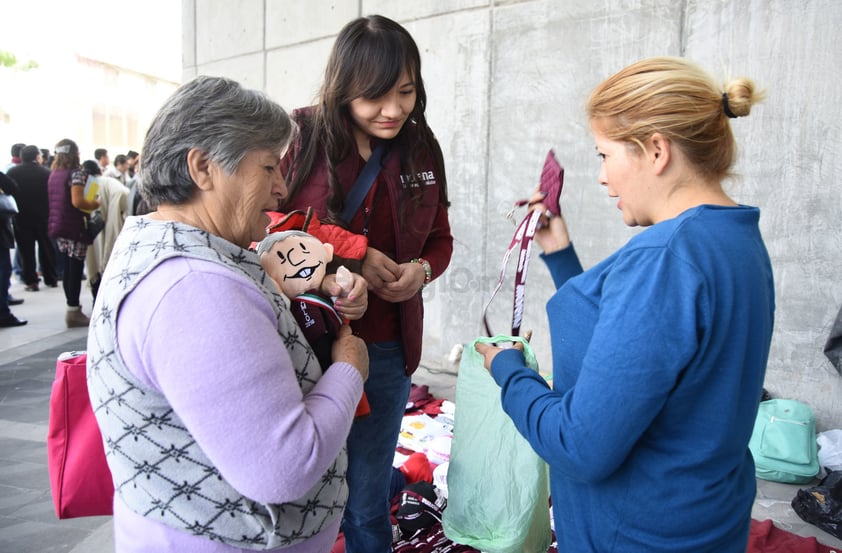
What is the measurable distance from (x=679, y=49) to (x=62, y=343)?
20.7 ft

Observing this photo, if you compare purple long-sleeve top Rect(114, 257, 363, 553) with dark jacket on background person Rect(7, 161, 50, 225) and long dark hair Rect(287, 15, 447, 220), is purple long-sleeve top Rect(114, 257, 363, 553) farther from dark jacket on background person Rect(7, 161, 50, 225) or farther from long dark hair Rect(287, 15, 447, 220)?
dark jacket on background person Rect(7, 161, 50, 225)

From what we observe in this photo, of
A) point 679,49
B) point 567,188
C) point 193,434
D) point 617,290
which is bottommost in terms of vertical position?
point 193,434

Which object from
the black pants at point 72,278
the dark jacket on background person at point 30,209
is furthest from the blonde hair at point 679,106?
the dark jacket on background person at point 30,209

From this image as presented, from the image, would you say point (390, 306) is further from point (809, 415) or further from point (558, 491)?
point (809, 415)

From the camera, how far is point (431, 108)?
4.83 m

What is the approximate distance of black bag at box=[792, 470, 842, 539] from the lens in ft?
9.29

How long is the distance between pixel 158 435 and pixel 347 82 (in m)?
1.16

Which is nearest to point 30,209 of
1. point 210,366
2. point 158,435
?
point 158,435

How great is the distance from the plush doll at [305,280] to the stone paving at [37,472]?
2.15 m

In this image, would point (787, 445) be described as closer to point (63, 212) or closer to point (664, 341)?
point (664, 341)

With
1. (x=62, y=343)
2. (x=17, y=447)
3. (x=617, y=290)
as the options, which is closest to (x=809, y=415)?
(x=617, y=290)

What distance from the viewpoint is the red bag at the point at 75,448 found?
141 cm

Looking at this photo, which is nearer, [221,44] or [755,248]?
[755,248]

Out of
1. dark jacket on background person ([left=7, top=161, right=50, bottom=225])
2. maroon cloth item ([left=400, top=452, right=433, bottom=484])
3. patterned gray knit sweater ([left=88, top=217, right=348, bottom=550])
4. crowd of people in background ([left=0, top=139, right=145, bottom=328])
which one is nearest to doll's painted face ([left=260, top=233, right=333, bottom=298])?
patterned gray knit sweater ([left=88, top=217, right=348, bottom=550])
